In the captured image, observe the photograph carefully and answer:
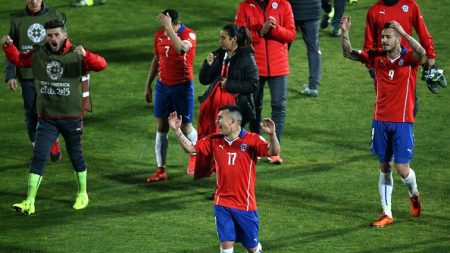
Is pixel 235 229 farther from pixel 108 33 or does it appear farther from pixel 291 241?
pixel 108 33

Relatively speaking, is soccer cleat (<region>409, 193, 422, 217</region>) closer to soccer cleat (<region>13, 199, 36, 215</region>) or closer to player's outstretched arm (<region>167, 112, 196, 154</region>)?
player's outstretched arm (<region>167, 112, 196, 154</region>)

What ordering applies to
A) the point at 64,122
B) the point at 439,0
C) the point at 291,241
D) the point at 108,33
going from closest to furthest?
the point at 291,241, the point at 64,122, the point at 108,33, the point at 439,0

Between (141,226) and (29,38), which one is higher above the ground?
(29,38)

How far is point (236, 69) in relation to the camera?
43.5 ft

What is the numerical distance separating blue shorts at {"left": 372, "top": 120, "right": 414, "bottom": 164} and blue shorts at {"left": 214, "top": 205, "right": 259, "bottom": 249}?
2.35 metres

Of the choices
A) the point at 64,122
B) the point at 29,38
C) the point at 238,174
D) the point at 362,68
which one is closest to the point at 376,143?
the point at 238,174

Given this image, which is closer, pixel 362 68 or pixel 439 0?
pixel 362 68

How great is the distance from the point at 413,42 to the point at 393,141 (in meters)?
1.13

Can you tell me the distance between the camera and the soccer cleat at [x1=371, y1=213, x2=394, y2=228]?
12.9m

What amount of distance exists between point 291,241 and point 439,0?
35.9 ft

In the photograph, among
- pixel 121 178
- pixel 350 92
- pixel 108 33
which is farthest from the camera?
pixel 108 33

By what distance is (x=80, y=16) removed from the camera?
21641 mm

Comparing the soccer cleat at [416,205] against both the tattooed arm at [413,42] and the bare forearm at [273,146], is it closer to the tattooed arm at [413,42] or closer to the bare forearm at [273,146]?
the tattooed arm at [413,42]

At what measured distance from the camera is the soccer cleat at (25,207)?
522 inches
